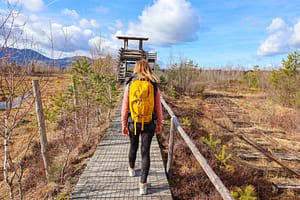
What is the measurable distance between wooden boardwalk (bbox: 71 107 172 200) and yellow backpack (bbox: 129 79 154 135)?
1.10 m

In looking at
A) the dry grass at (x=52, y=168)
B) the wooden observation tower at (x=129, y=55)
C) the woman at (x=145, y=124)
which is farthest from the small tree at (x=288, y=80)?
the woman at (x=145, y=124)

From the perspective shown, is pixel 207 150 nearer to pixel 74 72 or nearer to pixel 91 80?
pixel 91 80

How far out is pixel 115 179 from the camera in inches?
155

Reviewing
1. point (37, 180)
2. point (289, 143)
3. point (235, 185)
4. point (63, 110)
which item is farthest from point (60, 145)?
point (289, 143)

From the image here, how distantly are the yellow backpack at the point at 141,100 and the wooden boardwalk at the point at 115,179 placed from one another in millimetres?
1099

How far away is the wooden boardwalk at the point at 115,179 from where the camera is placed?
3457 mm

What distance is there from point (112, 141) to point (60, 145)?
2.61 m

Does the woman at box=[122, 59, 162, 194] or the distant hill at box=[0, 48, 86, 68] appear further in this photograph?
the woman at box=[122, 59, 162, 194]

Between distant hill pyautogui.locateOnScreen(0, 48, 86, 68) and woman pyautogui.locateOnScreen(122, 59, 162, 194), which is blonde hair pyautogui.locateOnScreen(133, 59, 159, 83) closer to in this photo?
woman pyautogui.locateOnScreen(122, 59, 162, 194)

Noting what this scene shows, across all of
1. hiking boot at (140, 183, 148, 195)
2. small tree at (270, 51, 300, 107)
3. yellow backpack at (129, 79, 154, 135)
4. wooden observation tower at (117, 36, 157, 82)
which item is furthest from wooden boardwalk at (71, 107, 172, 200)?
small tree at (270, 51, 300, 107)

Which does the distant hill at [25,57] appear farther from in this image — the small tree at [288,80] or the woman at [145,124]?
the small tree at [288,80]

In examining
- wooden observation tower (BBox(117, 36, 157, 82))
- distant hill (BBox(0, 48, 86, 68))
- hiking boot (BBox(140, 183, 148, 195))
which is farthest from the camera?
wooden observation tower (BBox(117, 36, 157, 82))

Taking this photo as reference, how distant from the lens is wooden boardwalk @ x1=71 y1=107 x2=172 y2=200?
3.46m

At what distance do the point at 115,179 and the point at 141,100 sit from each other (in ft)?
5.51
